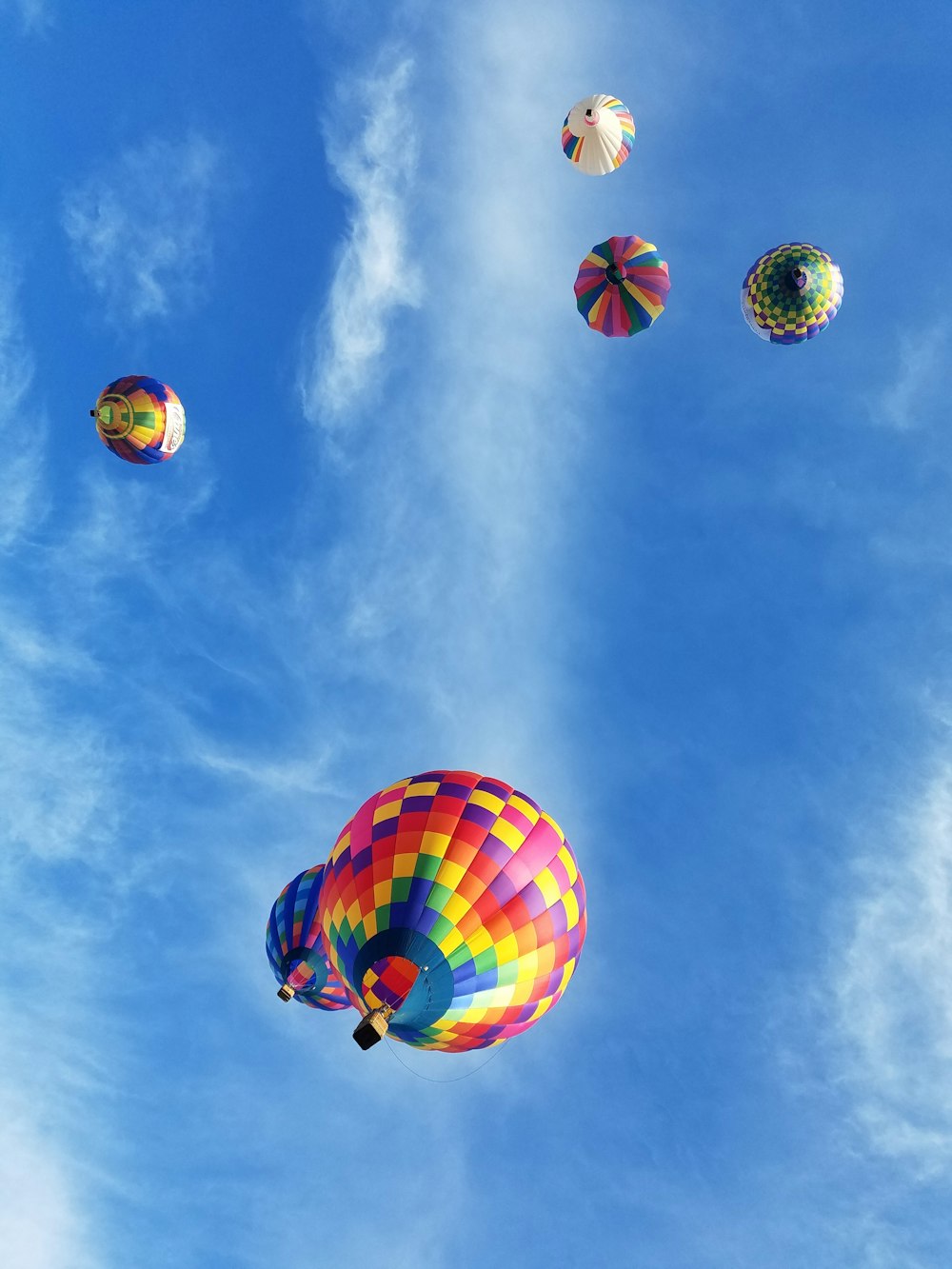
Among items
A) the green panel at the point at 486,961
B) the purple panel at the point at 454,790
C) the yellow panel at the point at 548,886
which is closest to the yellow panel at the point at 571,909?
the yellow panel at the point at 548,886

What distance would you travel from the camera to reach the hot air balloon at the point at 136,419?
77.0 ft

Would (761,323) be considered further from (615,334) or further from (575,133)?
(575,133)

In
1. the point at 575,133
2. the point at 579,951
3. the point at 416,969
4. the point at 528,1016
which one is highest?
the point at 575,133

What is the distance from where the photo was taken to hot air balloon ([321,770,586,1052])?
1451cm

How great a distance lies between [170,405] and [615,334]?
1294cm

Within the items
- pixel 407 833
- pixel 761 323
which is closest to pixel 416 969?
pixel 407 833

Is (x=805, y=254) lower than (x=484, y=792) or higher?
higher

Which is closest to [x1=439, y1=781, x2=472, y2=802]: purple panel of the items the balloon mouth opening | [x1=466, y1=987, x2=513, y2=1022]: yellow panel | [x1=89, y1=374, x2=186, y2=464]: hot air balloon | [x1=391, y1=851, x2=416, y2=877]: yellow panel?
[x1=391, y1=851, x2=416, y2=877]: yellow panel

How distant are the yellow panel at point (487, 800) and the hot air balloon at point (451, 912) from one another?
0.08 ft

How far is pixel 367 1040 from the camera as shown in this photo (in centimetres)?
1369

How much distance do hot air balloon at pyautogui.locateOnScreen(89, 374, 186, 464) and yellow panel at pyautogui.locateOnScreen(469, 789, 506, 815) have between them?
14.6 meters

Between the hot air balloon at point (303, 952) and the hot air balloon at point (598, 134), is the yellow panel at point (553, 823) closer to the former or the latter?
the hot air balloon at point (303, 952)

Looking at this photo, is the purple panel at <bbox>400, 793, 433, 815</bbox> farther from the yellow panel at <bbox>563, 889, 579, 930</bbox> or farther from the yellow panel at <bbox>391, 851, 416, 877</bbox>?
the yellow panel at <bbox>563, 889, 579, 930</bbox>

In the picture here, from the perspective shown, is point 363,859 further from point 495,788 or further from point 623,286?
point 623,286
